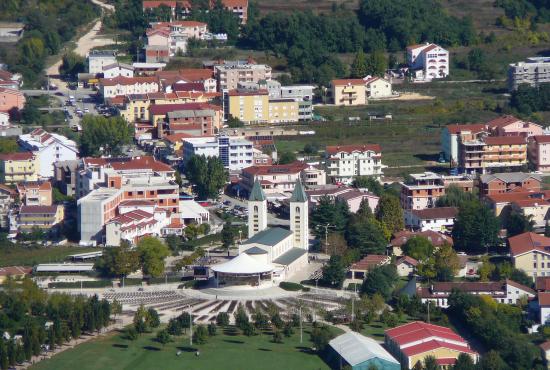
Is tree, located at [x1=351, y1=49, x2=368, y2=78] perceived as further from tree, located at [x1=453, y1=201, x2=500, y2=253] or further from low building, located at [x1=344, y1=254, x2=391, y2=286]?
low building, located at [x1=344, y1=254, x2=391, y2=286]

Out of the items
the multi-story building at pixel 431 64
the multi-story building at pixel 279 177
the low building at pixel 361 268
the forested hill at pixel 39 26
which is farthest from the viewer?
the multi-story building at pixel 431 64

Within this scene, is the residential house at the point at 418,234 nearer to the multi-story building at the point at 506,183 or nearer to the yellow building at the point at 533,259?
the yellow building at the point at 533,259

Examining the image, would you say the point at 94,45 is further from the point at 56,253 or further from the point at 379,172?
the point at 56,253

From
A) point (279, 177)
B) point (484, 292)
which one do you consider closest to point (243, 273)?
point (484, 292)

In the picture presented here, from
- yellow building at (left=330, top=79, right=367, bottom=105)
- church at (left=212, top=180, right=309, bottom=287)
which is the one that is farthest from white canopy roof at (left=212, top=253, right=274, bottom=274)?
yellow building at (left=330, top=79, right=367, bottom=105)

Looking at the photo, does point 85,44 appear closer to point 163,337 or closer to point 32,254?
point 32,254

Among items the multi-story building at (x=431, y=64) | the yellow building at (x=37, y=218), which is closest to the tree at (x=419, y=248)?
the yellow building at (x=37, y=218)

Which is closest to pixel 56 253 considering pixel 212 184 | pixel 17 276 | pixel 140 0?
pixel 17 276
